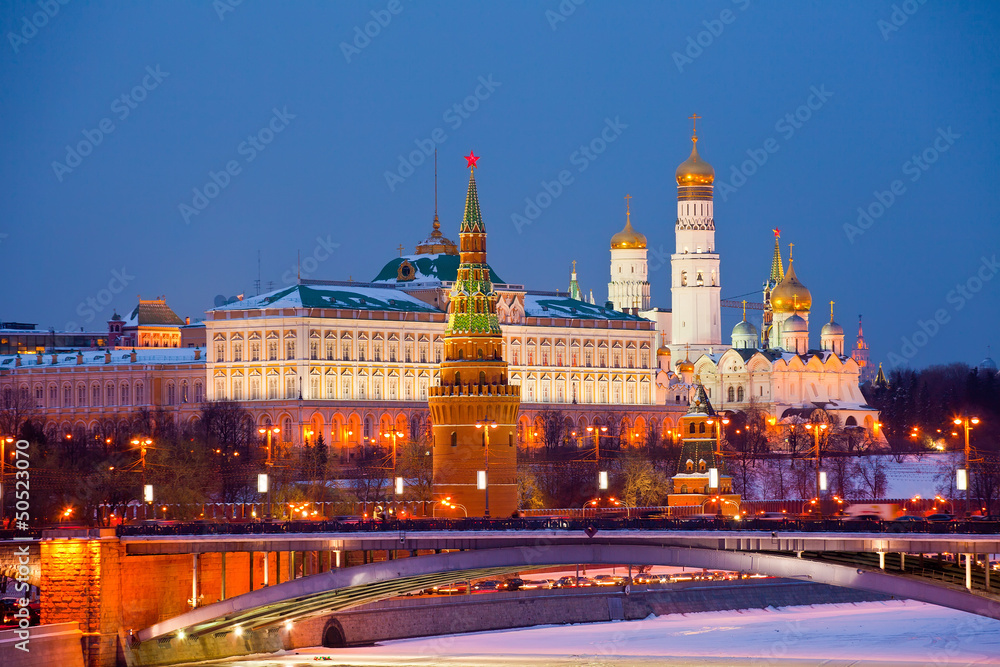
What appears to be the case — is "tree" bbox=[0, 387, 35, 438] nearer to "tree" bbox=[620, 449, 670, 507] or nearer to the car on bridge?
"tree" bbox=[620, 449, 670, 507]

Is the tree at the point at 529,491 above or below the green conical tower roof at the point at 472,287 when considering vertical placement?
below

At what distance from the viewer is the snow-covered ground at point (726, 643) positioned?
296 ft

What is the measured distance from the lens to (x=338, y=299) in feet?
619

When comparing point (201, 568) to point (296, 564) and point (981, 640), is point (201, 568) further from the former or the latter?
point (981, 640)

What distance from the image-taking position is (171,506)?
121875 millimetres

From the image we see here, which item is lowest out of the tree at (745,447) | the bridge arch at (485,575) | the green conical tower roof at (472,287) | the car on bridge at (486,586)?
the car on bridge at (486,586)

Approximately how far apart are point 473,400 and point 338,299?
63.8 metres

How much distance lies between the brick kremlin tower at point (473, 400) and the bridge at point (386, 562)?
111ft

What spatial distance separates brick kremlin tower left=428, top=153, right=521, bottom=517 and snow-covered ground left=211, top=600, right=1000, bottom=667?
54.1ft

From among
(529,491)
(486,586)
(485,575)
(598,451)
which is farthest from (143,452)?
(529,491)

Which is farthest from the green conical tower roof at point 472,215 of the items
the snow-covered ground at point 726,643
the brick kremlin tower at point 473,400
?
the snow-covered ground at point 726,643

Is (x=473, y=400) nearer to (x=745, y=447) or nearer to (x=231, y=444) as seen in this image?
(x=231, y=444)

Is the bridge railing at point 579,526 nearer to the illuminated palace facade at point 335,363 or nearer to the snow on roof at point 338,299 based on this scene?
the illuminated palace facade at point 335,363

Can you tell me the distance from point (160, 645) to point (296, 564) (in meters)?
6.69
